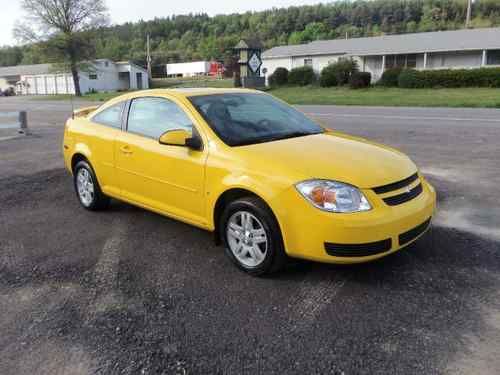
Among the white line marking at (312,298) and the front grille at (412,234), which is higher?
the front grille at (412,234)

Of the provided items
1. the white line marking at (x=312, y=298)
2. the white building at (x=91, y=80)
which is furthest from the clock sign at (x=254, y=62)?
the white building at (x=91, y=80)

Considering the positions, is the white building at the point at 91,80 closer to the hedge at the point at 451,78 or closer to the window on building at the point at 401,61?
the window on building at the point at 401,61

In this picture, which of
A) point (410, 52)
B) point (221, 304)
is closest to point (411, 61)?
point (410, 52)

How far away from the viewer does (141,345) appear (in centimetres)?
306

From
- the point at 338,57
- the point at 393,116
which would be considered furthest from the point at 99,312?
the point at 338,57

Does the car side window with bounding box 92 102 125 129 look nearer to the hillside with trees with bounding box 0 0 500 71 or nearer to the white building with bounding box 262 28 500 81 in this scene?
the white building with bounding box 262 28 500 81

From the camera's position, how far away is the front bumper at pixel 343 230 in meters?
3.48

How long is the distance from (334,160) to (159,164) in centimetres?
175

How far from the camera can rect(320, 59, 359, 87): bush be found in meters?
37.8

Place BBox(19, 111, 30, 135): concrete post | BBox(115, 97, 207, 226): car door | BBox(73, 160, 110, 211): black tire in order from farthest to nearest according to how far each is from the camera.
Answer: BBox(19, 111, 30, 135): concrete post
BBox(73, 160, 110, 211): black tire
BBox(115, 97, 207, 226): car door

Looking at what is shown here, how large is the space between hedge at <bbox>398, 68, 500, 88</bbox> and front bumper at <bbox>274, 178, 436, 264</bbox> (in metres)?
32.3

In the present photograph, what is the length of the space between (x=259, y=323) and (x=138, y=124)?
8.91ft

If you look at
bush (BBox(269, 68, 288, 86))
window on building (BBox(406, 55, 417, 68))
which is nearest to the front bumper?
bush (BBox(269, 68, 288, 86))

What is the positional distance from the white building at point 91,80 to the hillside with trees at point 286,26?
10.5 metres
